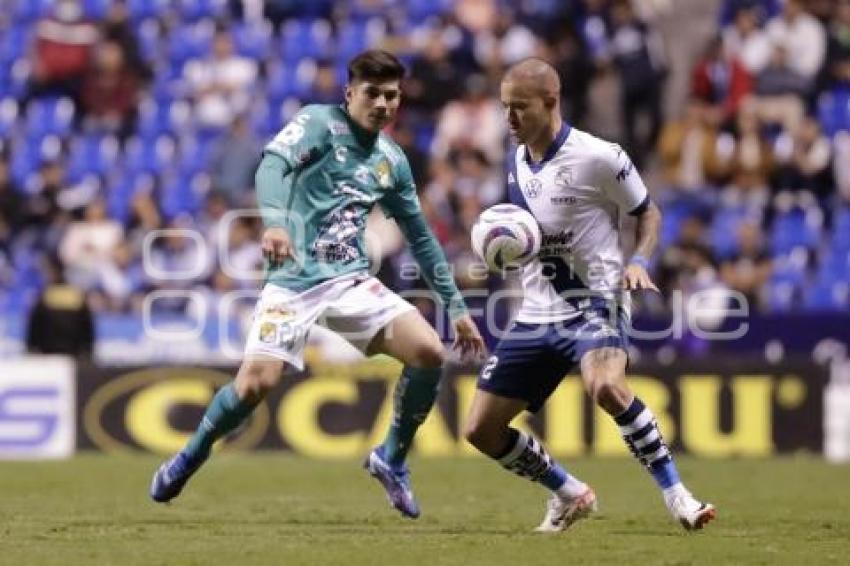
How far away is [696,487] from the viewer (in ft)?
41.2

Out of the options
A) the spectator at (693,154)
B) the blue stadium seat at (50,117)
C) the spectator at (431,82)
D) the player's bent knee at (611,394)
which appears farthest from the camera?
the blue stadium seat at (50,117)

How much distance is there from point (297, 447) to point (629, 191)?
778cm

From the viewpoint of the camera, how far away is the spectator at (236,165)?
776 inches

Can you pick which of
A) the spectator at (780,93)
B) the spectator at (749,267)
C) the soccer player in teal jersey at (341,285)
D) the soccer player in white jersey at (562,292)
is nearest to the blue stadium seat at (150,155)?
the spectator at (780,93)

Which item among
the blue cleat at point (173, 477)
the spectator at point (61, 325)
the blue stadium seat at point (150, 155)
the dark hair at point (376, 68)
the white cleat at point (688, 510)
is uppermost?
the dark hair at point (376, 68)

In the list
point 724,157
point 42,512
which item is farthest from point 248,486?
point 724,157

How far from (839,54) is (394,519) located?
11.8 meters

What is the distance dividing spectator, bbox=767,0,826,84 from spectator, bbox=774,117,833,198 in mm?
1195

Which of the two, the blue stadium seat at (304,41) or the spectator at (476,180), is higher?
the blue stadium seat at (304,41)

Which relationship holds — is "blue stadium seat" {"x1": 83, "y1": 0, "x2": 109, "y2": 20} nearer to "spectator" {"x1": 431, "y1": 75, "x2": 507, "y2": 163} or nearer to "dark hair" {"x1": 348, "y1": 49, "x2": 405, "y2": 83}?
"spectator" {"x1": 431, "y1": 75, "x2": 507, "y2": 163}

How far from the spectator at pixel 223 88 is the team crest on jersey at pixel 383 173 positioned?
37.7 feet

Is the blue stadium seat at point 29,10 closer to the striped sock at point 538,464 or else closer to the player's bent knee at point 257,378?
the player's bent knee at point 257,378

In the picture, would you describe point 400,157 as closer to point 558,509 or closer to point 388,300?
point 388,300

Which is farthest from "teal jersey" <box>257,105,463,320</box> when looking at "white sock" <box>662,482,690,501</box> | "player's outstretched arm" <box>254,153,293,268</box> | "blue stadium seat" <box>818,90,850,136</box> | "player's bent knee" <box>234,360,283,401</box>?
"blue stadium seat" <box>818,90,850,136</box>
